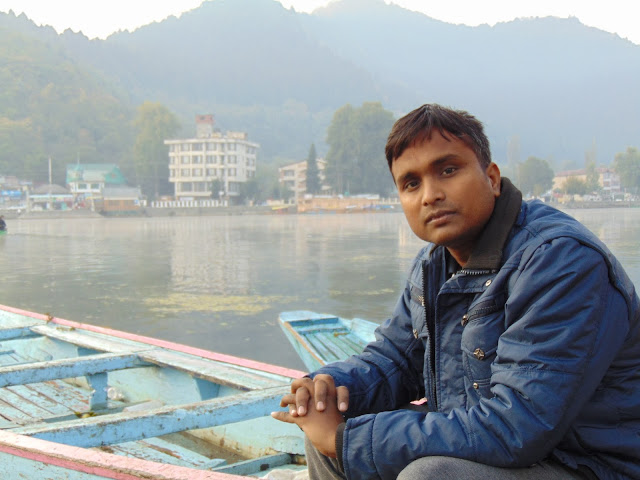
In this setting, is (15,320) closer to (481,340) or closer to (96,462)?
(96,462)

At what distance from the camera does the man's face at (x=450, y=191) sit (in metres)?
1.46

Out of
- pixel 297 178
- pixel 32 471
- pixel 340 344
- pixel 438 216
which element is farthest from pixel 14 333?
pixel 297 178

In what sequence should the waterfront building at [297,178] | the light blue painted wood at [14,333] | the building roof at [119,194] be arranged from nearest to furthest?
the light blue painted wood at [14,333], the building roof at [119,194], the waterfront building at [297,178]

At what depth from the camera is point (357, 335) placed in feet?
14.6

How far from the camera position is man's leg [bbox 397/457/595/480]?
1.21 m

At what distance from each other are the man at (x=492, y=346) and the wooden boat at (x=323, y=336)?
86.7 inches

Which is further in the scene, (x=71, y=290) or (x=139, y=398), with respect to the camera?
(x=71, y=290)

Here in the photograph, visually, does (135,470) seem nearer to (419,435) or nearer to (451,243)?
(419,435)

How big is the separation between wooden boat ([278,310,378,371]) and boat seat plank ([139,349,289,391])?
673 mm

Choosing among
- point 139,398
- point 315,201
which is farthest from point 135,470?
point 315,201

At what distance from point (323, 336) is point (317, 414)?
2.89 m

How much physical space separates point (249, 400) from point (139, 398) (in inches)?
55.1

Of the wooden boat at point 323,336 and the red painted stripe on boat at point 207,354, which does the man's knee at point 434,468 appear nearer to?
the red painted stripe on boat at point 207,354

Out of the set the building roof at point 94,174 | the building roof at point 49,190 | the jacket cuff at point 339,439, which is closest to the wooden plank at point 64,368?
the jacket cuff at point 339,439
